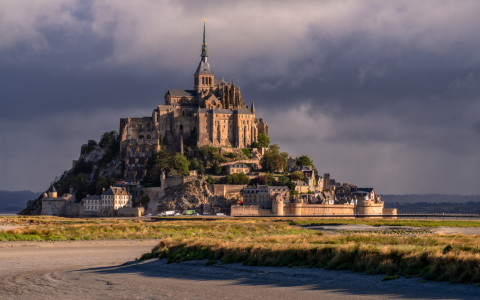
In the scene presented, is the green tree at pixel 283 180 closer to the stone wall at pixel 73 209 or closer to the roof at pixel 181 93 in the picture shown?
the roof at pixel 181 93

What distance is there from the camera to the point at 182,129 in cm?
12106

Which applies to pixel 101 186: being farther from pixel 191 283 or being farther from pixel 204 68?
pixel 191 283

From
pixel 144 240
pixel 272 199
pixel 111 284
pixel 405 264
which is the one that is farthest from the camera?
pixel 272 199

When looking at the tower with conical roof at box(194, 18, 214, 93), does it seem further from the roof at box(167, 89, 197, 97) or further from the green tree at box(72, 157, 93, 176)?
the green tree at box(72, 157, 93, 176)

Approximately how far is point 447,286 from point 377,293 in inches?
81.6

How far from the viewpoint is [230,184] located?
10975 centimetres

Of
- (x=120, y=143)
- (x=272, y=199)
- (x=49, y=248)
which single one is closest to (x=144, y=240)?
(x=49, y=248)

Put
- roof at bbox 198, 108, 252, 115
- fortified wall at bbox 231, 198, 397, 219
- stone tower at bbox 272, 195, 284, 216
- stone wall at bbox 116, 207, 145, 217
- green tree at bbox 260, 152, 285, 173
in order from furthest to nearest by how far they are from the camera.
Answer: roof at bbox 198, 108, 252, 115 < green tree at bbox 260, 152, 285, 173 < stone wall at bbox 116, 207, 145, 217 < stone tower at bbox 272, 195, 284, 216 < fortified wall at bbox 231, 198, 397, 219

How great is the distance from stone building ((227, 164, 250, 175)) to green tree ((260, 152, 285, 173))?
3.84 m

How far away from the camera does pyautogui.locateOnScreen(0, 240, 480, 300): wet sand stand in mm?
18844

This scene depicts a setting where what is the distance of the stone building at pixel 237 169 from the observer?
113 meters

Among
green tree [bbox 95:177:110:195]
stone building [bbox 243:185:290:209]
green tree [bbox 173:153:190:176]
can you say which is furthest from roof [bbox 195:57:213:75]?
stone building [bbox 243:185:290:209]

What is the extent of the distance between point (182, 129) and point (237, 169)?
14942 mm

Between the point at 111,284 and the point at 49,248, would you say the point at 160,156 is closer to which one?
the point at 49,248
